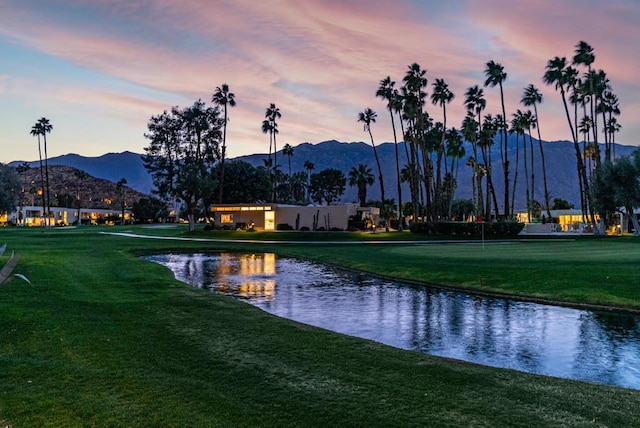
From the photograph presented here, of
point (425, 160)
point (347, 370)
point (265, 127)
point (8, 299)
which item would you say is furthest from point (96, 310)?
point (265, 127)

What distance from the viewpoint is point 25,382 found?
21.3 ft

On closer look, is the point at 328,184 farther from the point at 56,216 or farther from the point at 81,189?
the point at 81,189

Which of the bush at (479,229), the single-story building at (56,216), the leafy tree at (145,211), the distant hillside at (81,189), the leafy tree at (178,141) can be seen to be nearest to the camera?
the bush at (479,229)

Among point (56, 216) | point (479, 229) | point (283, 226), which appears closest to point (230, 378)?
point (479, 229)

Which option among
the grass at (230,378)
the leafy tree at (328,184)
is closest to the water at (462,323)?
the grass at (230,378)

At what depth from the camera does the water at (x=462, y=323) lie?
9406 millimetres

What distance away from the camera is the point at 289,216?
66688 mm

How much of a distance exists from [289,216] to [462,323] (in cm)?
5442

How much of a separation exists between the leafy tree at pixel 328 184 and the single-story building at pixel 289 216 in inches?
2360

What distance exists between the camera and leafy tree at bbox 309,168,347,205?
129375 millimetres

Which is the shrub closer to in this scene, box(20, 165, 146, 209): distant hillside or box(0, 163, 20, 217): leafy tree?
box(0, 163, 20, 217): leafy tree

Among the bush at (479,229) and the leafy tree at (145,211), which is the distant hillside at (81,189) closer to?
the leafy tree at (145,211)

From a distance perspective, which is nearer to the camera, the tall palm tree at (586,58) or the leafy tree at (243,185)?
the tall palm tree at (586,58)

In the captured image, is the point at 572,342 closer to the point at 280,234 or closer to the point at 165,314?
the point at 165,314
